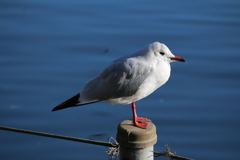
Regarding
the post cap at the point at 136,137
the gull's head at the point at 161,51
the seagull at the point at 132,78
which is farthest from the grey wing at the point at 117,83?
the post cap at the point at 136,137

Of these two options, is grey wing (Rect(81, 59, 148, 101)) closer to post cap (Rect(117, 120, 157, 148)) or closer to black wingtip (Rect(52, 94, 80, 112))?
black wingtip (Rect(52, 94, 80, 112))

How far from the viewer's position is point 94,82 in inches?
113

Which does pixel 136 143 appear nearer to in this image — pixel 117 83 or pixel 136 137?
pixel 136 137

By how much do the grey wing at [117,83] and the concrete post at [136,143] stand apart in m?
0.69

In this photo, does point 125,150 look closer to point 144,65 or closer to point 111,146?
point 111,146

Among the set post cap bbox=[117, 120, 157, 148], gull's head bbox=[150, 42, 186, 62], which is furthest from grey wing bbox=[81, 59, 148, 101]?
post cap bbox=[117, 120, 157, 148]

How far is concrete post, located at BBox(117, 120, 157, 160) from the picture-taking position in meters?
2.03

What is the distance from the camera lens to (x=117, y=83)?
281 centimetres

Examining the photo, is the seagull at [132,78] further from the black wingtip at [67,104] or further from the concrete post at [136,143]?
the concrete post at [136,143]

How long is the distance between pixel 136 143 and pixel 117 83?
0.82 metres

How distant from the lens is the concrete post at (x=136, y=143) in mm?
2033

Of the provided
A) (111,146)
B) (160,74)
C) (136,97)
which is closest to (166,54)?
(160,74)

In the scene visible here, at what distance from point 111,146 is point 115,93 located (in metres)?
0.67

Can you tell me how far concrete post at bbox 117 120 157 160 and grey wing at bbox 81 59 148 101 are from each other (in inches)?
27.3
